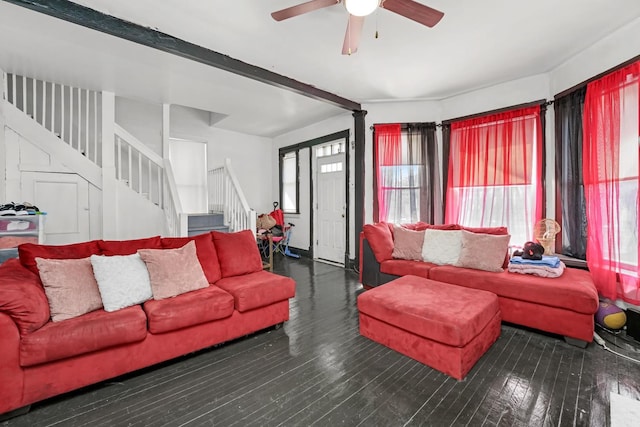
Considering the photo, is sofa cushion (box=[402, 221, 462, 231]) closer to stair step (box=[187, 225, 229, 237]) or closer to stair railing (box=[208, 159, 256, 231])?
stair railing (box=[208, 159, 256, 231])

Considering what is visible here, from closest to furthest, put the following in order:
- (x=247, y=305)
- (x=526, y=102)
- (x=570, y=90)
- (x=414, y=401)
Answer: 1. (x=414, y=401)
2. (x=247, y=305)
3. (x=570, y=90)
4. (x=526, y=102)

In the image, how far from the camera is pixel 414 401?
1768 millimetres

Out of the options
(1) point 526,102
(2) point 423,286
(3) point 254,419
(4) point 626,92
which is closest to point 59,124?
(3) point 254,419

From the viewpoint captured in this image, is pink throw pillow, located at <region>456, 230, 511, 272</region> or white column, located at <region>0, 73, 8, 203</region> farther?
white column, located at <region>0, 73, 8, 203</region>

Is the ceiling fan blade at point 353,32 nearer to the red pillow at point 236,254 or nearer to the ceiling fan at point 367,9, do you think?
the ceiling fan at point 367,9

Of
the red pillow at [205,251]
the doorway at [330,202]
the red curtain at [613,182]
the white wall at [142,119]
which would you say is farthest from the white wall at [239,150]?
the red curtain at [613,182]

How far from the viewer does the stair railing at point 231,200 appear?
14.5 feet

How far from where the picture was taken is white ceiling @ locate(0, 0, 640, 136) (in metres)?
2.49

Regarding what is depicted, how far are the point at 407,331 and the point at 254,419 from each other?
Result: 4.06 ft

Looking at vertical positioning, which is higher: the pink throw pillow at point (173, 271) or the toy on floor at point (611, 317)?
the pink throw pillow at point (173, 271)

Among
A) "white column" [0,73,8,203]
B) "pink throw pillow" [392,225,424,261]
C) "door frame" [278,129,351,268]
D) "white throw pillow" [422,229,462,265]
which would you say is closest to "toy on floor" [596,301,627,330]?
"white throw pillow" [422,229,462,265]

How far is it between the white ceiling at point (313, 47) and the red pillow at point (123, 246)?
6.65 ft

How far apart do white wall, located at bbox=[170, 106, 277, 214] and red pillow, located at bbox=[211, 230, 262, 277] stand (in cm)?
364

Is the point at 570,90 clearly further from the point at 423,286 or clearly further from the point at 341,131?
the point at 341,131
